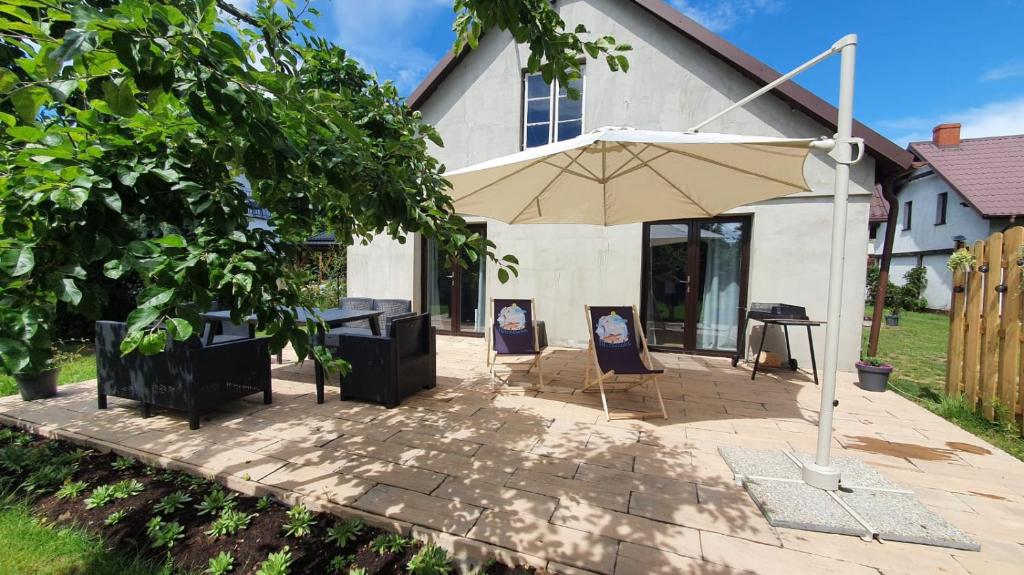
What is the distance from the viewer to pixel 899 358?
7.43 m

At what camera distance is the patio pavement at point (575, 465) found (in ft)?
6.95

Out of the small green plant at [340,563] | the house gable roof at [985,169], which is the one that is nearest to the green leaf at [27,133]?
the small green plant at [340,563]

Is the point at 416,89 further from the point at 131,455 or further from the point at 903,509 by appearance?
the point at 903,509

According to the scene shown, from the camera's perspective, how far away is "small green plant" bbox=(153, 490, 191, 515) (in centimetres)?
243

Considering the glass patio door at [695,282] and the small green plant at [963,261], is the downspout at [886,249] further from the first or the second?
the glass patio door at [695,282]

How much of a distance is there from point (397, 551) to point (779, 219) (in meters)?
6.60

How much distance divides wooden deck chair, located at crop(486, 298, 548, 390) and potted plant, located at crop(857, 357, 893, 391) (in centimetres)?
400

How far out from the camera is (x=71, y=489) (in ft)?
8.55

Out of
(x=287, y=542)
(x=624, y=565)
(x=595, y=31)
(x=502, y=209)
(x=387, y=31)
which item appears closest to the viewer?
(x=624, y=565)

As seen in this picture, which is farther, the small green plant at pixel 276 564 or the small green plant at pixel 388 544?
the small green plant at pixel 388 544

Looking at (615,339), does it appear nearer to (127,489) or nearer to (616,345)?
(616,345)

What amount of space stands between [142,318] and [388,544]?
5.49 ft

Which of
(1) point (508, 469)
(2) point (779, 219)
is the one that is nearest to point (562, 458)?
(1) point (508, 469)

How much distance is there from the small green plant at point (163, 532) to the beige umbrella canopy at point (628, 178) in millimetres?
2943
